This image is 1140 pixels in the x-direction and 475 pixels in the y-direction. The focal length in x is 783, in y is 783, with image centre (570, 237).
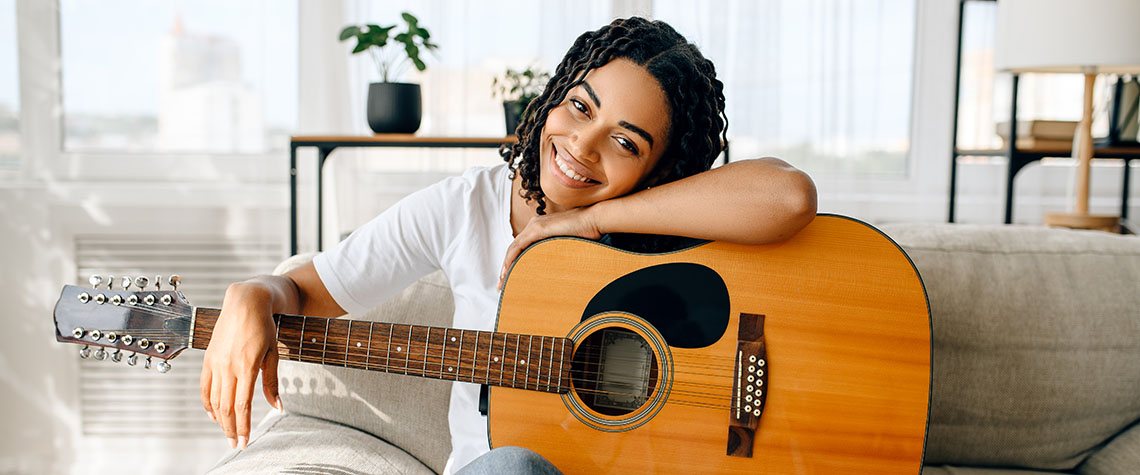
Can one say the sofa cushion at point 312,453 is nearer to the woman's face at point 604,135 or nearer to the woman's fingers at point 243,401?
the woman's fingers at point 243,401

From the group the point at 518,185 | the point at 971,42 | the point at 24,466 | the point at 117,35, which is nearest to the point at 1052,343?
the point at 518,185

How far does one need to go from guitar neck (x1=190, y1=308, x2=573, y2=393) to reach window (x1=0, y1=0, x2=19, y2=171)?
1.76 meters

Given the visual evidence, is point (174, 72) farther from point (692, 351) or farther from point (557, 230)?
point (692, 351)

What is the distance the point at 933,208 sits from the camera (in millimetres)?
2533

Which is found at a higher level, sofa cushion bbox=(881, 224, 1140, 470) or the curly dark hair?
the curly dark hair

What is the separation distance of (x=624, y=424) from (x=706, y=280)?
22 cm

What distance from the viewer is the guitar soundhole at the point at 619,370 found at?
1.06 meters

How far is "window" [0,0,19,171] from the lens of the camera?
2234 millimetres

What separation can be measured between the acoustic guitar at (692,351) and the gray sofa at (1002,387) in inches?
15.3

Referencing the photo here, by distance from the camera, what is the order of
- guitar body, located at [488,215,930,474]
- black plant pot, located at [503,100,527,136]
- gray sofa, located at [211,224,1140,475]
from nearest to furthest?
1. guitar body, located at [488,215,930,474]
2. gray sofa, located at [211,224,1140,475]
3. black plant pot, located at [503,100,527,136]

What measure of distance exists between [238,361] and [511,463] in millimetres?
350

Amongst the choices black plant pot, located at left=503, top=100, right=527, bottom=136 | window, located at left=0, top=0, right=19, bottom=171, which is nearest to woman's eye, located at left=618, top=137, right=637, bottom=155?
black plant pot, located at left=503, top=100, right=527, bottom=136

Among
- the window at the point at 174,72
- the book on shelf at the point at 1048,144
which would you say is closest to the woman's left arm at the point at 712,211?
the book on shelf at the point at 1048,144

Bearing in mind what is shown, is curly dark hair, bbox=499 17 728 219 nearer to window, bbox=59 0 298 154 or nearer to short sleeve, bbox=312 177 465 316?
short sleeve, bbox=312 177 465 316
